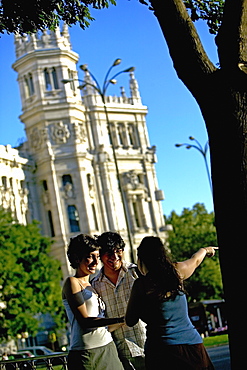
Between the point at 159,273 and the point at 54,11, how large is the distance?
5871mm

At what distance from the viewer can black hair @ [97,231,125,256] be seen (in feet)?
28.1

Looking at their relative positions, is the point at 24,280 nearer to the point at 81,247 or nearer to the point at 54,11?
the point at 54,11

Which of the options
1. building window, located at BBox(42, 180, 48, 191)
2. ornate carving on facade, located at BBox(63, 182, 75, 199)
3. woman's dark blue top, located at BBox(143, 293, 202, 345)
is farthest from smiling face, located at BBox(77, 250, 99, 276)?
building window, located at BBox(42, 180, 48, 191)

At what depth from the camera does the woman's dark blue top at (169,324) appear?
6.92 m

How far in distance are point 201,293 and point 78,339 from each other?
70.8m

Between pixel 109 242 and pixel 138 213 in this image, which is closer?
pixel 109 242

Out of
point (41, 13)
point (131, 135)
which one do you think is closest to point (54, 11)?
point (41, 13)

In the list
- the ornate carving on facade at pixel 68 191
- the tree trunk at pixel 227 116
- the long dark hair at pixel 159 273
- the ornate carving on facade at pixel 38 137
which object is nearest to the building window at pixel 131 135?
the ornate carving on facade at pixel 68 191

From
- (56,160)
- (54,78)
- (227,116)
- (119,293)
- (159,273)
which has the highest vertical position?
(54,78)

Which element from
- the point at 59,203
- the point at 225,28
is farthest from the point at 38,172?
the point at 225,28

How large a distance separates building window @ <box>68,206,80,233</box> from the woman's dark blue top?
199ft

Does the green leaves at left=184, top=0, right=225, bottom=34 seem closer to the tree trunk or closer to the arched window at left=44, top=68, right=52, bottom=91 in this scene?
the tree trunk

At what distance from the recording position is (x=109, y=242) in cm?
858

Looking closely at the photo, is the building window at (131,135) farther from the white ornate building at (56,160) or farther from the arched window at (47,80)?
the arched window at (47,80)
